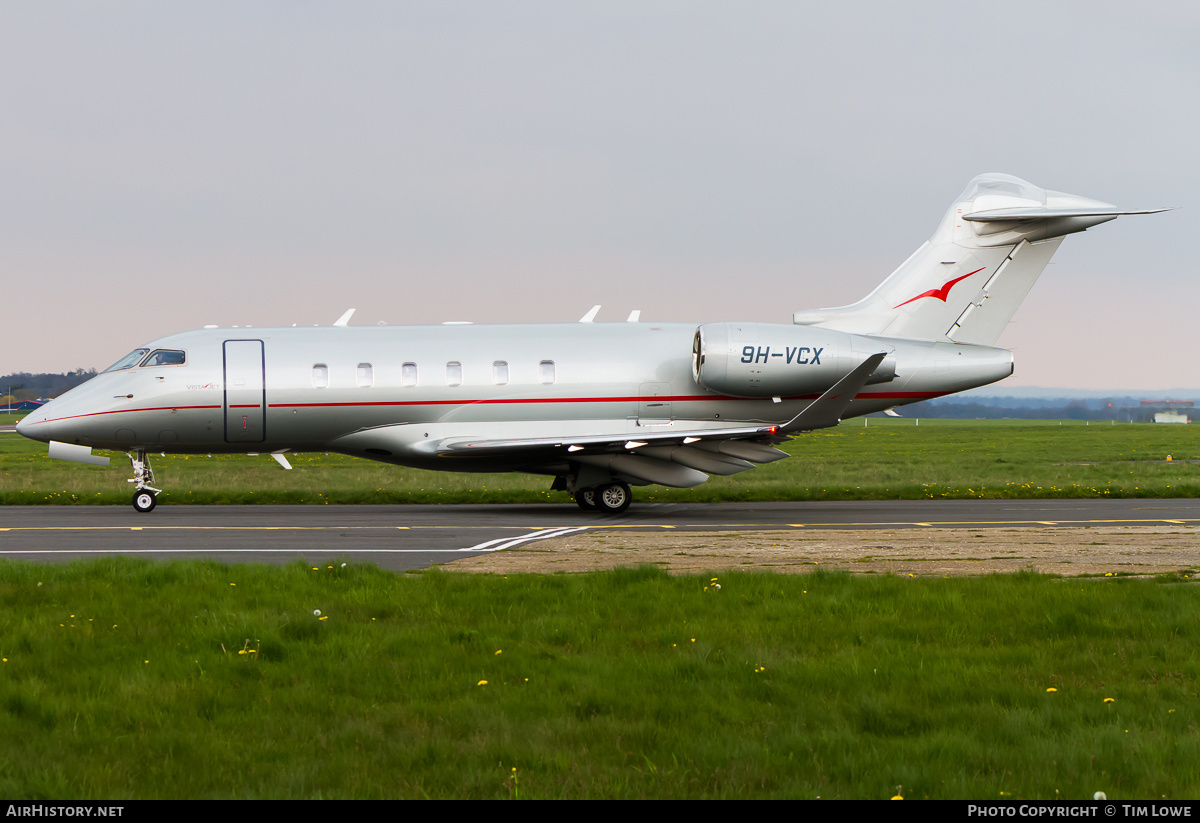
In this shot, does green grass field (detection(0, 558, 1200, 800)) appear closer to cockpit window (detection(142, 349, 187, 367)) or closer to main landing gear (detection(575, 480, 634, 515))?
main landing gear (detection(575, 480, 634, 515))

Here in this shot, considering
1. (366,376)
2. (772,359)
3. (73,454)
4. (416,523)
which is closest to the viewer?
(416,523)

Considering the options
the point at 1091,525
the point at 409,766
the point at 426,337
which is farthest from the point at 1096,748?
the point at 426,337

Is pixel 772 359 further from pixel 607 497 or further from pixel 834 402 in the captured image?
pixel 607 497

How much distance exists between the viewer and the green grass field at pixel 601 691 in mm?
5094

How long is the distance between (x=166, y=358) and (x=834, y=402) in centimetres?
1337

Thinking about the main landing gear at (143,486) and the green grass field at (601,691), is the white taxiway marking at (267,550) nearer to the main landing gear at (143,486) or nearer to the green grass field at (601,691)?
the green grass field at (601,691)

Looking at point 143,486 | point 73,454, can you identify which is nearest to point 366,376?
point 143,486

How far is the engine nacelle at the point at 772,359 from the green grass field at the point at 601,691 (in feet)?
36.7

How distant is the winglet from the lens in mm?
19375

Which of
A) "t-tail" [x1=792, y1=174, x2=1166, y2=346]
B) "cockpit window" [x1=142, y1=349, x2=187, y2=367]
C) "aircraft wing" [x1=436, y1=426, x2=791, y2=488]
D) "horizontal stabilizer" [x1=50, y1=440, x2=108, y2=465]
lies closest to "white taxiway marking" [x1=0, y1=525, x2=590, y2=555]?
"aircraft wing" [x1=436, y1=426, x2=791, y2=488]

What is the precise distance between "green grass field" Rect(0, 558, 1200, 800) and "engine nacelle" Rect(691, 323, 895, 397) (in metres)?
11.2

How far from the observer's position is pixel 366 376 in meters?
21.5

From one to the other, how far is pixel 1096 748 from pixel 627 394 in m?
16.6

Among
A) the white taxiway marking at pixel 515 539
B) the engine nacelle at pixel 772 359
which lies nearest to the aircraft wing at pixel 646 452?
the engine nacelle at pixel 772 359
